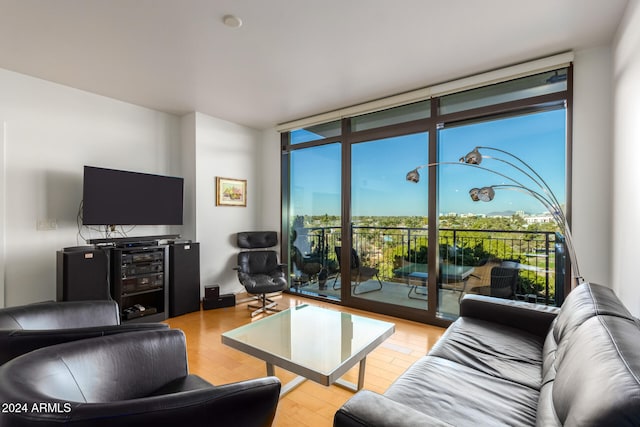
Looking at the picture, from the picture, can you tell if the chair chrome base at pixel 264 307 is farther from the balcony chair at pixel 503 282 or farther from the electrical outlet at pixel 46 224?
the balcony chair at pixel 503 282

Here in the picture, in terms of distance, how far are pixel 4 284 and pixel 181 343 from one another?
9.06 feet

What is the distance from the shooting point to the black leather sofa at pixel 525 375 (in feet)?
2.71

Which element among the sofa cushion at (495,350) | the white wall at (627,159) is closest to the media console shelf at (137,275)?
the sofa cushion at (495,350)

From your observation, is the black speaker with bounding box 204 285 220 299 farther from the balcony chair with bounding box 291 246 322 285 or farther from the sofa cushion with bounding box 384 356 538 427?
the sofa cushion with bounding box 384 356 538 427

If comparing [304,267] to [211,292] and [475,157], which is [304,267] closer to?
[211,292]

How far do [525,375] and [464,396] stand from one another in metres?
0.44

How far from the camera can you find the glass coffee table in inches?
67.5

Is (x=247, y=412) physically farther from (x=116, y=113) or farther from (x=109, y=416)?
(x=116, y=113)

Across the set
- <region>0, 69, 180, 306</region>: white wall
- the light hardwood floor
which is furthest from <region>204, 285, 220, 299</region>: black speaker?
<region>0, 69, 180, 306</region>: white wall

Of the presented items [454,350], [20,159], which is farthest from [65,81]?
[454,350]

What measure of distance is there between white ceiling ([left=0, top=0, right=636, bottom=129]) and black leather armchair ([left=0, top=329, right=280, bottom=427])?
2.10m

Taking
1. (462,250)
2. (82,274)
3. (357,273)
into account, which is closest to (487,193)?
(462,250)

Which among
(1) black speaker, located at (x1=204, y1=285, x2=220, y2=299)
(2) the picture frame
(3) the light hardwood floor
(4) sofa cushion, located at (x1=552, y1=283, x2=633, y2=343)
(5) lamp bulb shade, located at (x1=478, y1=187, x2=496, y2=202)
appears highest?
(2) the picture frame

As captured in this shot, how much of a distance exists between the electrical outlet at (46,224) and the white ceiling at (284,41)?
57.1 inches
